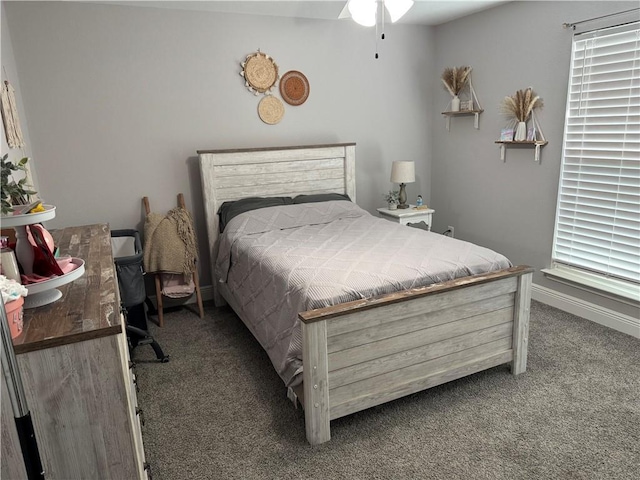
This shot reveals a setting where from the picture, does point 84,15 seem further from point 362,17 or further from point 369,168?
point 369,168

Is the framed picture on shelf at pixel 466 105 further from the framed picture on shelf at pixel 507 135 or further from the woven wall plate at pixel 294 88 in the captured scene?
the woven wall plate at pixel 294 88

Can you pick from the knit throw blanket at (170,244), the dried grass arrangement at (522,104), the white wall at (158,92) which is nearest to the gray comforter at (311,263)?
the knit throw blanket at (170,244)

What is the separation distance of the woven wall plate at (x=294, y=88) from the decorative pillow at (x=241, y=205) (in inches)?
35.2

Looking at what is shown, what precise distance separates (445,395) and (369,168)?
8.14ft

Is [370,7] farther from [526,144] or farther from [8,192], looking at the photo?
[8,192]

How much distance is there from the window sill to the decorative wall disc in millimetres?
2660

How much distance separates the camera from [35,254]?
4.56 feet

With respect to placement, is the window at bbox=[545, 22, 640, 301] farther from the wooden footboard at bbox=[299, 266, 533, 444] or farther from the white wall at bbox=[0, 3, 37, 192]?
the white wall at bbox=[0, 3, 37, 192]

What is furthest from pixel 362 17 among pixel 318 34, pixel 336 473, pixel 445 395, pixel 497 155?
pixel 336 473

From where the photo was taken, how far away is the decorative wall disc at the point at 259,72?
3609mm

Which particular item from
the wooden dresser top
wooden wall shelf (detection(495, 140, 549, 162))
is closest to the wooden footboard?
the wooden dresser top

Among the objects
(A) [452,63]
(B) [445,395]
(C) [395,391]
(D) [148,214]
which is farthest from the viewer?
(A) [452,63]

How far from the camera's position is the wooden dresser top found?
1.22 m

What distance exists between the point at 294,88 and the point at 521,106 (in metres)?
1.83
